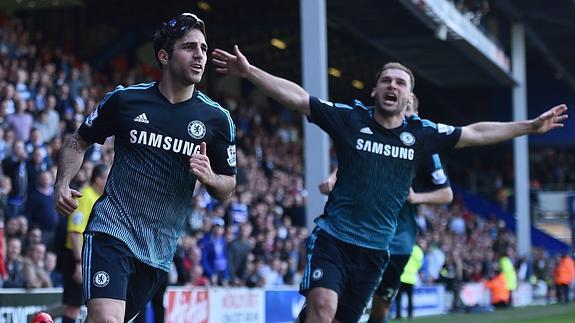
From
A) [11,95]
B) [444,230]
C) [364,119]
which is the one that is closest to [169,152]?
[364,119]

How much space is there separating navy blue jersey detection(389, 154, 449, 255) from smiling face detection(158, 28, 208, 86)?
13.2ft

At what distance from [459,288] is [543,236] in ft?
60.8

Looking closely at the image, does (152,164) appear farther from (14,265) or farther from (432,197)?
(14,265)

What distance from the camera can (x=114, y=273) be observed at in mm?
7043

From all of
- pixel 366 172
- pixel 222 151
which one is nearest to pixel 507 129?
pixel 366 172

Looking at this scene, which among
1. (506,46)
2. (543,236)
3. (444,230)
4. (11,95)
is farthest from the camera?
(543,236)

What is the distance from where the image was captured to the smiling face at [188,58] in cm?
734

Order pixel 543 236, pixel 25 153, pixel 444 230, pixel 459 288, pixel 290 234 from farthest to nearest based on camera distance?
pixel 543 236, pixel 444 230, pixel 459 288, pixel 290 234, pixel 25 153

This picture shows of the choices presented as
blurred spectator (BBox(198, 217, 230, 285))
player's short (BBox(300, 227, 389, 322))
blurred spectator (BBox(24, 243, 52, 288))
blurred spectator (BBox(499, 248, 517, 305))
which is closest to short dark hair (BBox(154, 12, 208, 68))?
player's short (BBox(300, 227, 389, 322))

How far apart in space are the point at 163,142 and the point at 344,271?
7.13 ft

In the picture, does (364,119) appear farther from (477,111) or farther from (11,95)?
(477,111)

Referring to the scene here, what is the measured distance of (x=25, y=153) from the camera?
56.3 ft

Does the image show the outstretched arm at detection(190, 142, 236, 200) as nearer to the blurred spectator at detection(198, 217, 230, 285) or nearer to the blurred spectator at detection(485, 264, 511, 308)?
the blurred spectator at detection(198, 217, 230, 285)

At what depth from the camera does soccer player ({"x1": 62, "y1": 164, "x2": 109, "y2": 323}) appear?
11.4m
